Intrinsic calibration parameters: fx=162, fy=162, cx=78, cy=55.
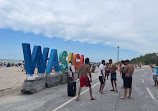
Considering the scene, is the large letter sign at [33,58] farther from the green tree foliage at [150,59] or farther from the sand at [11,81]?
the green tree foliage at [150,59]

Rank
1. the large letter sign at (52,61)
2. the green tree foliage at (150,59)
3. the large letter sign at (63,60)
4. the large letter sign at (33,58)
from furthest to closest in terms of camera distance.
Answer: the green tree foliage at (150,59)
the large letter sign at (63,60)
the large letter sign at (52,61)
the large letter sign at (33,58)

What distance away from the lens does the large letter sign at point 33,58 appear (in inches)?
366

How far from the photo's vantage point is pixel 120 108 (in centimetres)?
605

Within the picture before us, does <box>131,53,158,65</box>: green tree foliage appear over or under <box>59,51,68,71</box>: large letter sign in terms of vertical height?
over

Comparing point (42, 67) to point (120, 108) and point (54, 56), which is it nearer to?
point (54, 56)

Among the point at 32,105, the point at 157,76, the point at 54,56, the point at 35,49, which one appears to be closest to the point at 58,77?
the point at 54,56

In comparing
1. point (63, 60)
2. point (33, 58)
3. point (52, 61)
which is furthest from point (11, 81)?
point (33, 58)

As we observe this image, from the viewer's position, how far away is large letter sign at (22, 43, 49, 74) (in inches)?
366

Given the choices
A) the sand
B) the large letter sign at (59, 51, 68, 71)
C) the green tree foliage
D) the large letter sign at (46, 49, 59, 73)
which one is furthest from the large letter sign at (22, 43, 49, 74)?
the green tree foliage

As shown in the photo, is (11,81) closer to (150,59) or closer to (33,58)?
(33,58)

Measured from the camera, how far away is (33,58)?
10.0 m

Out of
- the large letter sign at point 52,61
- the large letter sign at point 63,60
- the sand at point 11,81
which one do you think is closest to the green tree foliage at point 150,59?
the large letter sign at point 63,60

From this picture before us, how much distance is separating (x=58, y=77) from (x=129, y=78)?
264 inches

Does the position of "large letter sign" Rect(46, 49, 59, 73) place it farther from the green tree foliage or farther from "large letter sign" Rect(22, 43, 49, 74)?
the green tree foliage
